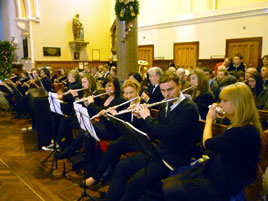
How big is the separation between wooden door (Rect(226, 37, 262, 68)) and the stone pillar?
180 inches

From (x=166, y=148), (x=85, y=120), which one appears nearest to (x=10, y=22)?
(x=85, y=120)

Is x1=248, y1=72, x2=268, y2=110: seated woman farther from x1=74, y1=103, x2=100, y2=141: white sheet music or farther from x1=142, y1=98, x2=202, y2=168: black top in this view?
x1=74, y1=103, x2=100, y2=141: white sheet music

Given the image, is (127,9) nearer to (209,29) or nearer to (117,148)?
(117,148)

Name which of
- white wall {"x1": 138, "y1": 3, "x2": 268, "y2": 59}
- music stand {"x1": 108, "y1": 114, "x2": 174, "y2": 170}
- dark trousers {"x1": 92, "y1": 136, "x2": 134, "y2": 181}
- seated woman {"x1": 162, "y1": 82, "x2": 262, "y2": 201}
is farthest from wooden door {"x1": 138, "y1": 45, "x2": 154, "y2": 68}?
seated woman {"x1": 162, "y1": 82, "x2": 262, "y2": 201}

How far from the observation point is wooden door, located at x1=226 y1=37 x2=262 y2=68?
8.11m

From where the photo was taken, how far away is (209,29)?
9211 millimetres

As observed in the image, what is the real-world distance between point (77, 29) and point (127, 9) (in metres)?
7.46

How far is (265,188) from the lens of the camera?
206 cm

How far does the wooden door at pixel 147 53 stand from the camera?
448 inches

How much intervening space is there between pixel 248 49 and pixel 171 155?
739cm

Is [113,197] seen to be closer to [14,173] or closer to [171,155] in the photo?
[171,155]

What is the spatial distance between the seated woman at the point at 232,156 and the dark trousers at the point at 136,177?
234 millimetres

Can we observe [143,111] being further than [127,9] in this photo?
No

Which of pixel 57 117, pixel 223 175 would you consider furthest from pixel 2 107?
pixel 223 175
